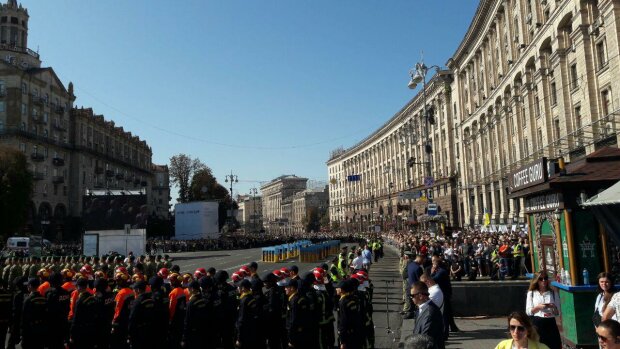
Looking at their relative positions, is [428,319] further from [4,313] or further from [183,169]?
[183,169]

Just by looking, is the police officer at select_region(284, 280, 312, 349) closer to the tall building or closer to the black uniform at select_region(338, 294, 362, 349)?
the black uniform at select_region(338, 294, 362, 349)

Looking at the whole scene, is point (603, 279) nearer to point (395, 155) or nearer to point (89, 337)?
point (89, 337)

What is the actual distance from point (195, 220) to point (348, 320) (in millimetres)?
55147

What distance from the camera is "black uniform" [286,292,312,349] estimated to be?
327 inches

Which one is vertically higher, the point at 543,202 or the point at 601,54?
the point at 601,54

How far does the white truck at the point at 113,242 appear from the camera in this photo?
3516 cm

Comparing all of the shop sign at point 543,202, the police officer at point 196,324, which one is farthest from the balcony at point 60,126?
the shop sign at point 543,202

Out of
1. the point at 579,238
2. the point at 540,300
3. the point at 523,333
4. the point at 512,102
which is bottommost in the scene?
the point at 540,300

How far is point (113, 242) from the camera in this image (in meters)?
35.9

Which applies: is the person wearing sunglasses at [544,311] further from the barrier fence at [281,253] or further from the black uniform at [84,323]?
the barrier fence at [281,253]

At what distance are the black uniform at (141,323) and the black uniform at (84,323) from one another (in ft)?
2.67

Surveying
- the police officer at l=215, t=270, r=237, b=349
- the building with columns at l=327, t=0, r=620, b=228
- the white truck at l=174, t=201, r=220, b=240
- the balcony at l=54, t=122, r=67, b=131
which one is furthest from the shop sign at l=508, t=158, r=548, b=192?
the balcony at l=54, t=122, r=67, b=131

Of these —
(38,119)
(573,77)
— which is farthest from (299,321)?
(38,119)

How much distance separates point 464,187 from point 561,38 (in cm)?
2575
